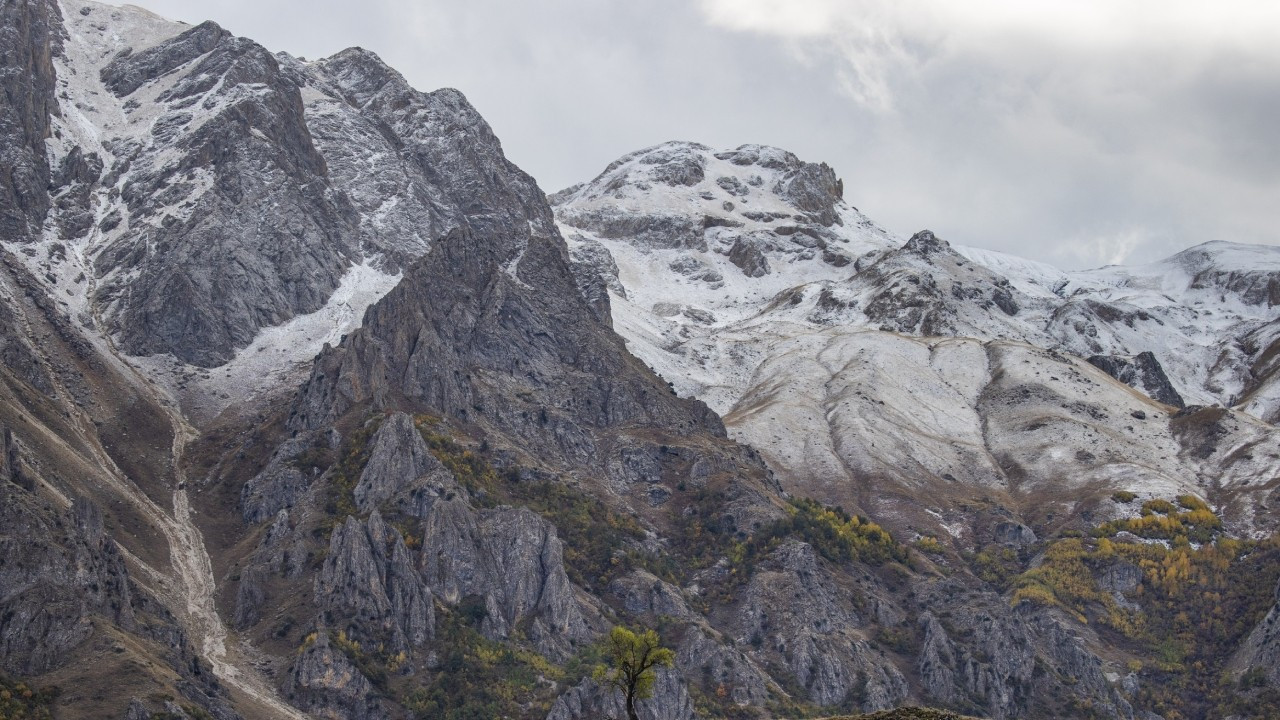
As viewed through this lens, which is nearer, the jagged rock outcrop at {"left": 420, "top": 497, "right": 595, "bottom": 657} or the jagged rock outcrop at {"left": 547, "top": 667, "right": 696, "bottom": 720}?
the jagged rock outcrop at {"left": 547, "top": 667, "right": 696, "bottom": 720}

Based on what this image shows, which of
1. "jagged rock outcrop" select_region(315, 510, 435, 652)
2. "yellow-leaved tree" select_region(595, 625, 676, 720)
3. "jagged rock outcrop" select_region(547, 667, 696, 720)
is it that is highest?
"jagged rock outcrop" select_region(315, 510, 435, 652)

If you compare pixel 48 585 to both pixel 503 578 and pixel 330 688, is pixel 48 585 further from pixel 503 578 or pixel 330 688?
pixel 503 578

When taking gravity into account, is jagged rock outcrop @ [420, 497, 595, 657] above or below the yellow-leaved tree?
above

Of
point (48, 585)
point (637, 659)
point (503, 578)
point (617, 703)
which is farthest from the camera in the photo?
point (503, 578)

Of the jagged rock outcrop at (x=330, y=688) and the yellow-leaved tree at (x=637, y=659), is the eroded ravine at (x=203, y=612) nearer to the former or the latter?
the jagged rock outcrop at (x=330, y=688)

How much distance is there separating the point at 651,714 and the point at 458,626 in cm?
2902

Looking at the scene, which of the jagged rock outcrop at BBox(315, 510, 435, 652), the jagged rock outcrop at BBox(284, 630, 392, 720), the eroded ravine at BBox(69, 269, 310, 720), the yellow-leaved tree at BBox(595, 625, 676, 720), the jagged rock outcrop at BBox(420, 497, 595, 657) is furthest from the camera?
the jagged rock outcrop at BBox(420, 497, 595, 657)

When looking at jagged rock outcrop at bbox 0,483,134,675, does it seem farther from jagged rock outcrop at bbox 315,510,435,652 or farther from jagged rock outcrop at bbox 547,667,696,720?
jagged rock outcrop at bbox 547,667,696,720

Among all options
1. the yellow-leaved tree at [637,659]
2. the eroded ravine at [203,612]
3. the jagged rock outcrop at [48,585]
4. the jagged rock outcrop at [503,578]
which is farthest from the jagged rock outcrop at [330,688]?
the yellow-leaved tree at [637,659]

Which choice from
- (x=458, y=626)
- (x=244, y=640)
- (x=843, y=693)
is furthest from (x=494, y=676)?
(x=843, y=693)

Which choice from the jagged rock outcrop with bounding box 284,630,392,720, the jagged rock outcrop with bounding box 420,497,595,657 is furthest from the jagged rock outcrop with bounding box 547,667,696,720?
the jagged rock outcrop with bounding box 284,630,392,720

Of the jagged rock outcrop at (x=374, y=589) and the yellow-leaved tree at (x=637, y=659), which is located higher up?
the jagged rock outcrop at (x=374, y=589)

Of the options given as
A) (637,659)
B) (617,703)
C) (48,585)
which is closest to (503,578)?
(617,703)

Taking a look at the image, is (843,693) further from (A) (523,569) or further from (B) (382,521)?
(B) (382,521)
